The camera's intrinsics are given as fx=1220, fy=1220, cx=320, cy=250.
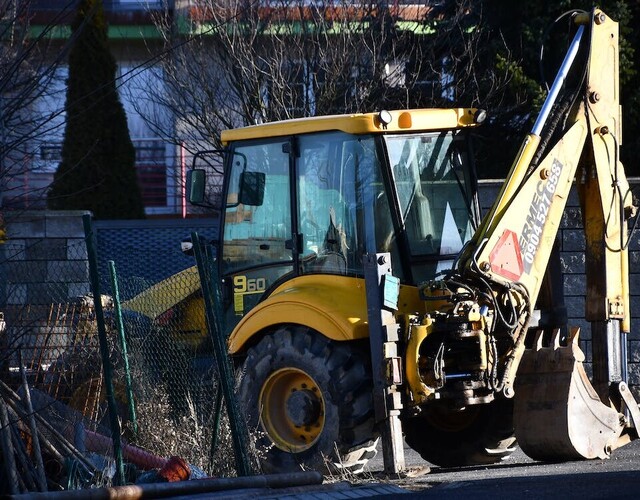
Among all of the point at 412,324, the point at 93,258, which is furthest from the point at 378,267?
Result: the point at 93,258

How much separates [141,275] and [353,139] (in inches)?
308

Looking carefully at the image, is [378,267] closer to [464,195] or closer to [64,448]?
[464,195]

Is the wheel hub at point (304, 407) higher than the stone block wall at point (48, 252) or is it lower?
lower

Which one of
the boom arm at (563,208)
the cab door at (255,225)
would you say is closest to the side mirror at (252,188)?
the cab door at (255,225)

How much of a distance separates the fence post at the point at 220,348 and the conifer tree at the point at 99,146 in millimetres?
12074

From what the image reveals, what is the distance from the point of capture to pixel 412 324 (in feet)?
27.7

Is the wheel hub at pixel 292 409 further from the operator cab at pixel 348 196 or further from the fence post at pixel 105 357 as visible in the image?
the fence post at pixel 105 357

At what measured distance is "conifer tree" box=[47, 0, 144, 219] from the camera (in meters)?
20.2

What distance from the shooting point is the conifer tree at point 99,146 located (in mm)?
20203

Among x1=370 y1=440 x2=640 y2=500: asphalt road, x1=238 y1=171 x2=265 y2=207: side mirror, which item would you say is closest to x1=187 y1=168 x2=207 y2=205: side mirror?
x1=238 y1=171 x2=265 y2=207: side mirror

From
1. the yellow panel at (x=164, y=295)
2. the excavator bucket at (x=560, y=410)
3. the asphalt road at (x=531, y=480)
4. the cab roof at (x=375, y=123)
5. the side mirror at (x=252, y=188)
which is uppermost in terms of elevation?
the cab roof at (x=375, y=123)

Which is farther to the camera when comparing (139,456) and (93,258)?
(139,456)

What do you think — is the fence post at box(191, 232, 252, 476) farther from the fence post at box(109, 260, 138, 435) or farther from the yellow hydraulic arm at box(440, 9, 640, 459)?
the yellow hydraulic arm at box(440, 9, 640, 459)

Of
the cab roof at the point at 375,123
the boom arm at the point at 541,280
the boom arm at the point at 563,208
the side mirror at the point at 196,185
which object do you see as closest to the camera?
the boom arm at the point at 541,280
